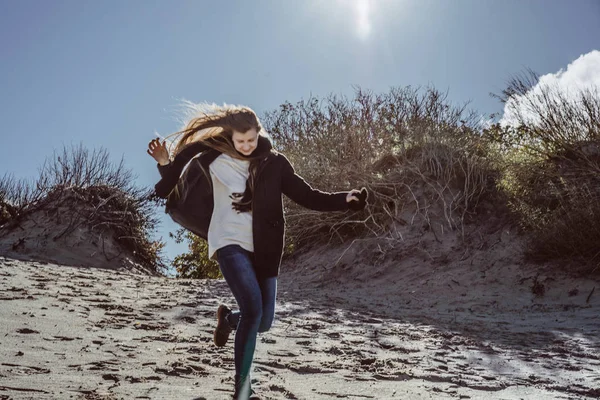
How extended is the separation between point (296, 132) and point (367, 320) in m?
9.02

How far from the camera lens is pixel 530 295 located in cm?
908

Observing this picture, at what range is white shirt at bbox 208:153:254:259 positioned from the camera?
332cm

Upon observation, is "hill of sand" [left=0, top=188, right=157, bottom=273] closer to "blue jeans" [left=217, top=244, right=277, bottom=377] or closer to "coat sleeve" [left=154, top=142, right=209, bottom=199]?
"coat sleeve" [left=154, top=142, right=209, bottom=199]

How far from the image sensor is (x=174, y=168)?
11.6 feet

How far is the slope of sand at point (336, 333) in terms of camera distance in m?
3.90

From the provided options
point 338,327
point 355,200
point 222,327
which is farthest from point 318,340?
point 355,200

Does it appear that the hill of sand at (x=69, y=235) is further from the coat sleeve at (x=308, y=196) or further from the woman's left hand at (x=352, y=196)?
the woman's left hand at (x=352, y=196)

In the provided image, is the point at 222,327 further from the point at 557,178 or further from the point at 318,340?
the point at 557,178

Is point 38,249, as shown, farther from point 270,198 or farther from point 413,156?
point 270,198

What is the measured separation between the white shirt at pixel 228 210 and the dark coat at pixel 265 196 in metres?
0.04

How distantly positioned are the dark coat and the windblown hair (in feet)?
0.14

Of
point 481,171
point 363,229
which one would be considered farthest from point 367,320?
point 481,171

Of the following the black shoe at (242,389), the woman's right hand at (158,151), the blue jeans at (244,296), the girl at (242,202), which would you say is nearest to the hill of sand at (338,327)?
the black shoe at (242,389)

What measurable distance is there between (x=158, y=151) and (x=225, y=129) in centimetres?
41
